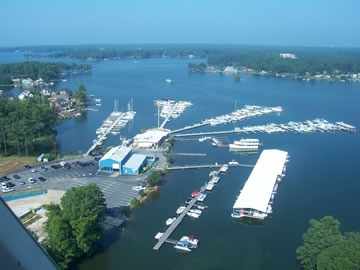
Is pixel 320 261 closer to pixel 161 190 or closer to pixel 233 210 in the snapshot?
pixel 233 210

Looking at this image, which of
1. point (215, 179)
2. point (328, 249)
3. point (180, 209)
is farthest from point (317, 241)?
point (215, 179)

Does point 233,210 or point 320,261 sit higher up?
point 320,261

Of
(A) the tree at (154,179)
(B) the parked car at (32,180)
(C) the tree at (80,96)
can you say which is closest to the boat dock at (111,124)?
(B) the parked car at (32,180)

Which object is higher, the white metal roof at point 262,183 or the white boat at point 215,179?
the white metal roof at point 262,183

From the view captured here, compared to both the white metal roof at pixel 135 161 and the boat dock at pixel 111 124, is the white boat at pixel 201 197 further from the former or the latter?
the boat dock at pixel 111 124

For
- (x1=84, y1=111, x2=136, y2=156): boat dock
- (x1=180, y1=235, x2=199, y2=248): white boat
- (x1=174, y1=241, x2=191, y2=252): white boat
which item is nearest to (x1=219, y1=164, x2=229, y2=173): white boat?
(x1=180, y1=235, x2=199, y2=248): white boat

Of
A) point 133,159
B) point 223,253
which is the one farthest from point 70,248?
point 133,159

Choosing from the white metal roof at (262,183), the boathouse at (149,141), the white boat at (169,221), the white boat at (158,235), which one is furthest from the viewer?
the boathouse at (149,141)
